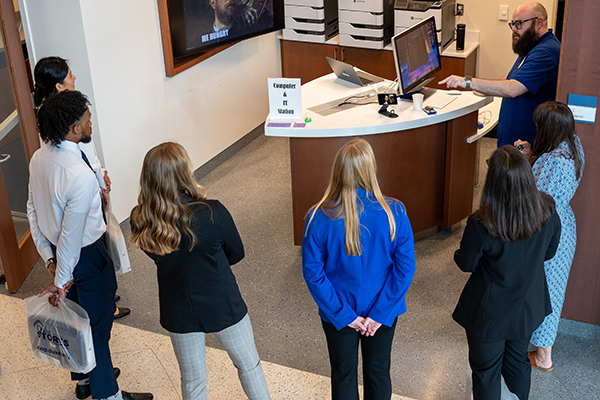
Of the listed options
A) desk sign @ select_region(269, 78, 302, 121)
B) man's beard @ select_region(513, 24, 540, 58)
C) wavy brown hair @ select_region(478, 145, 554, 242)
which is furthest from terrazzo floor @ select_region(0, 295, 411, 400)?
man's beard @ select_region(513, 24, 540, 58)

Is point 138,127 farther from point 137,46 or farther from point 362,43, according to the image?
point 362,43

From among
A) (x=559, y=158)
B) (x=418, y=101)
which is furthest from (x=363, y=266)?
(x=418, y=101)

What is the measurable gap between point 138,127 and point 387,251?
2833mm

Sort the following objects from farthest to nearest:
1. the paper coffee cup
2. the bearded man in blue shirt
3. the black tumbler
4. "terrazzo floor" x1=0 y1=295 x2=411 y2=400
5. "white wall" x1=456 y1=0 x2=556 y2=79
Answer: "white wall" x1=456 y1=0 x2=556 y2=79 < the black tumbler < the paper coffee cup < the bearded man in blue shirt < "terrazzo floor" x1=0 y1=295 x2=411 y2=400

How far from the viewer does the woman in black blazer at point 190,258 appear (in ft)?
6.85

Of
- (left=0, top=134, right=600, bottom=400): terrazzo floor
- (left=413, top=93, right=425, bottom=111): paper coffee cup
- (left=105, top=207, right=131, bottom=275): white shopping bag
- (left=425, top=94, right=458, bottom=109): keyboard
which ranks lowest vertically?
(left=0, top=134, right=600, bottom=400): terrazzo floor

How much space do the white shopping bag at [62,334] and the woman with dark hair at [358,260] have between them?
1.00 meters

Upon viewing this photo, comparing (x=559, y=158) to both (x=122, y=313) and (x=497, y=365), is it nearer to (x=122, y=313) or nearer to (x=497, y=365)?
(x=497, y=365)

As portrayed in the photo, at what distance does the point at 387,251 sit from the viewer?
2152 mm

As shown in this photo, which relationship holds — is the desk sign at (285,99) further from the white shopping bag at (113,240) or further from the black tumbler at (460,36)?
the black tumbler at (460,36)

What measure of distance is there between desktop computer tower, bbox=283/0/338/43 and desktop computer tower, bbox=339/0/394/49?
0.20m

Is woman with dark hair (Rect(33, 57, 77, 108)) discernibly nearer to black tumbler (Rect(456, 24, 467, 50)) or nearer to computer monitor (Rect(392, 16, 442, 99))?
computer monitor (Rect(392, 16, 442, 99))

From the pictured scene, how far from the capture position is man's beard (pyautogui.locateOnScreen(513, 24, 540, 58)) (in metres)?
3.59

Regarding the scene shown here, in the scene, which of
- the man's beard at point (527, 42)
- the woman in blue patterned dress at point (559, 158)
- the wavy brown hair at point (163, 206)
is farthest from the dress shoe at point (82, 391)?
the man's beard at point (527, 42)
